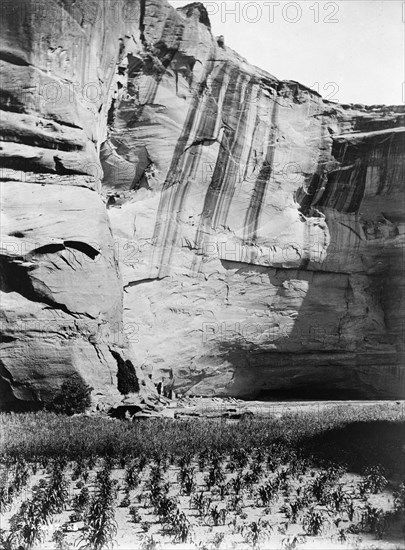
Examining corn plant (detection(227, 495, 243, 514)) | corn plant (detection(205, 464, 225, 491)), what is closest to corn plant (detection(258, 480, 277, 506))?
corn plant (detection(227, 495, 243, 514))

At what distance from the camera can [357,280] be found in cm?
3562

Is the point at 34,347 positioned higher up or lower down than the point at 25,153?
lower down

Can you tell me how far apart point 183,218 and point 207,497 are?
20718mm

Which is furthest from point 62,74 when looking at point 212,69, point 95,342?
point 95,342

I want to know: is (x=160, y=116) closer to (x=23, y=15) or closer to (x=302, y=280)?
(x=23, y=15)

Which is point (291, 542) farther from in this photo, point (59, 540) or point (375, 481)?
point (375, 481)

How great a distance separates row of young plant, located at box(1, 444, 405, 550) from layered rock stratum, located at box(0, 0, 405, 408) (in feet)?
32.4

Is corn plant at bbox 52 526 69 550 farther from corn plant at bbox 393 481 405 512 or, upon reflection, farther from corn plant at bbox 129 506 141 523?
corn plant at bbox 393 481 405 512

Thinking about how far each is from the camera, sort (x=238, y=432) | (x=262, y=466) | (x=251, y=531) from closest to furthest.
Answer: (x=251, y=531)
(x=262, y=466)
(x=238, y=432)

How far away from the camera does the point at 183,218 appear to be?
31.3 metres

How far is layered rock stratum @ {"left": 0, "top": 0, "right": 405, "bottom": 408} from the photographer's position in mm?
24328

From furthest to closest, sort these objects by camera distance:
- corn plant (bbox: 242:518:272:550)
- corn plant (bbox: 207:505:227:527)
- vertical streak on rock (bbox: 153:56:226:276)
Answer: vertical streak on rock (bbox: 153:56:226:276) < corn plant (bbox: 207:505:227:527) < corn plant (bbox: 242:518:272:550)

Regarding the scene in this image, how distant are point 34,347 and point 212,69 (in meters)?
16.5

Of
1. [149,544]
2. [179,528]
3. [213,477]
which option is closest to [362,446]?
[213,477]
